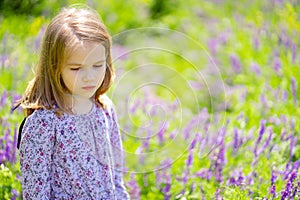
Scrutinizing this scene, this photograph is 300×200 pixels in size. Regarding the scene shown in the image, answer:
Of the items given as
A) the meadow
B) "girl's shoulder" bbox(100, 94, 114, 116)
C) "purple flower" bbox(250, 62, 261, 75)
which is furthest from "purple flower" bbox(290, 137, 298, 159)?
"purple flower" bbox(250, 62, 261, 75)

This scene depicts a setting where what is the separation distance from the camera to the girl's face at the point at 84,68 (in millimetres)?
2537

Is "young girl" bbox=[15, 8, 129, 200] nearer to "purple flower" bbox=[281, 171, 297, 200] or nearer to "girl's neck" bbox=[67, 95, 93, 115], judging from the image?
"girl's neck" bbox=[67, 95, 93, 115]

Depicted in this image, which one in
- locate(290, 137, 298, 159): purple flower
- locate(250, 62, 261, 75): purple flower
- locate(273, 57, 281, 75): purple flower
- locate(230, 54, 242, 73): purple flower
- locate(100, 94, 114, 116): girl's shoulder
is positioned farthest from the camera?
locate(230, 54, 242, 73): purple flower

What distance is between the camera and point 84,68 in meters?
2.56

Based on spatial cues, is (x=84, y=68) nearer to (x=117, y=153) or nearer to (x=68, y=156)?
(x=68, y=156)

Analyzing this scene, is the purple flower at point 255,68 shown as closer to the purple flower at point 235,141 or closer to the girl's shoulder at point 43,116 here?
the purple flower at point 235,141

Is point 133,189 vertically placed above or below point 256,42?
below

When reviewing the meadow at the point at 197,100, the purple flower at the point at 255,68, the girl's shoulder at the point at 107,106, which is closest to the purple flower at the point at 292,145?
the meadow at the point at 197,100

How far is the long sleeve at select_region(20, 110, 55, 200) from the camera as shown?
2.58m

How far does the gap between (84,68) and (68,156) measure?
461mm

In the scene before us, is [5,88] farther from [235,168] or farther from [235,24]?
[235,24]

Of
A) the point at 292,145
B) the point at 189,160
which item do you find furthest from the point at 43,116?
the point at 292,145

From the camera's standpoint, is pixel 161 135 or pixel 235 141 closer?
pixel 235 141

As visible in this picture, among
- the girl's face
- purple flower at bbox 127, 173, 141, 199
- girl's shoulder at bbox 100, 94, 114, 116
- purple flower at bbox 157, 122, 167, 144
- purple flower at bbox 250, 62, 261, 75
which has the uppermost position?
purple flower at bbox 250, 62, 261, 75
